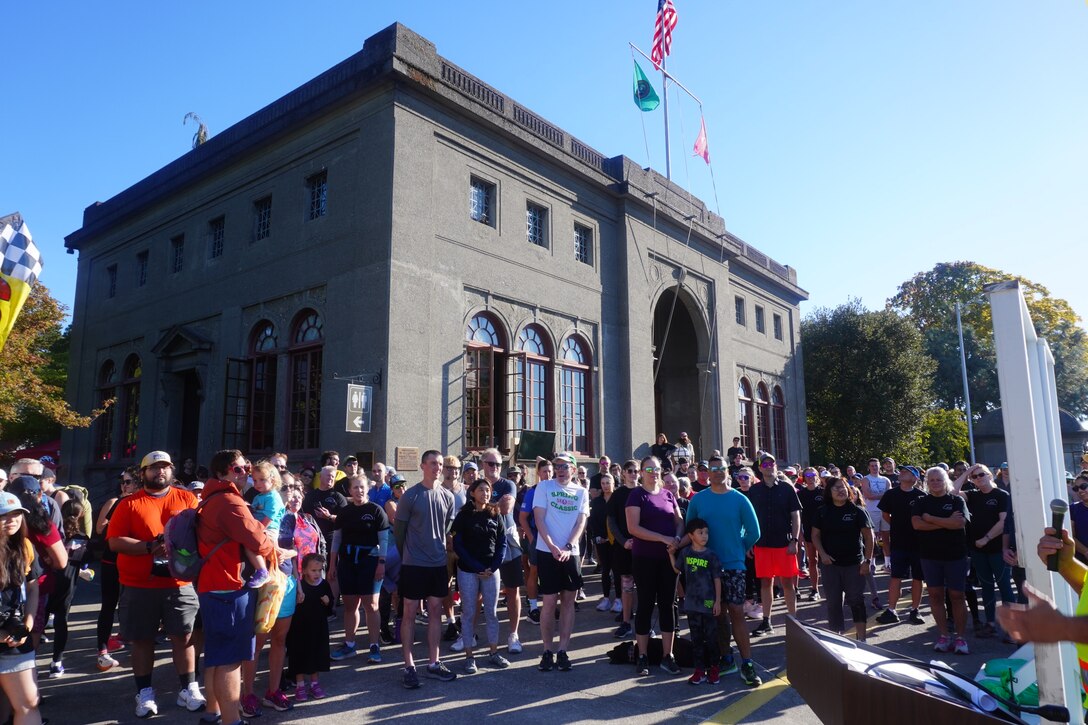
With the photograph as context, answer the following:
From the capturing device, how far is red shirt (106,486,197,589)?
5879mm

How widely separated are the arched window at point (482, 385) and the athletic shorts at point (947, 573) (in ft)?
32.6

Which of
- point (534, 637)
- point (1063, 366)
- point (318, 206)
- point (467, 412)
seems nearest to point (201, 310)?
point (318, 206)

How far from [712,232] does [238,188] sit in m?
15.3

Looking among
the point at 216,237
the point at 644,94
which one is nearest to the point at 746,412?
the point at 644,94

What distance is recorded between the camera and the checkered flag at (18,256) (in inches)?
343

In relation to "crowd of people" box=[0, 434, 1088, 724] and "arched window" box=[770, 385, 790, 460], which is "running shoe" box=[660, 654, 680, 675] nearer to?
"crowd of people" box=[0, 434, 1088, 724]

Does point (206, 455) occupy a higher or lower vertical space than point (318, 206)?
lower

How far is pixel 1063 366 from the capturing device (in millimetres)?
46688

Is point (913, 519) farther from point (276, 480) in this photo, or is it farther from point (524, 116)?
point (524, 116)

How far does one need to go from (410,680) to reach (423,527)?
4.36 ft

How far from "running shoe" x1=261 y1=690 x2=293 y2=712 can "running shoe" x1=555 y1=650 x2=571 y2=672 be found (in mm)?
2490

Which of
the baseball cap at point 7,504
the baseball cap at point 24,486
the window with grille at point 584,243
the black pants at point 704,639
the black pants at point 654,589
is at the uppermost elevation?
the window with grille at point 584,243

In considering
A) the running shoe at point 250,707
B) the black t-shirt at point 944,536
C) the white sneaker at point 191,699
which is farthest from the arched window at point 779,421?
the white sneaker at point 191,699

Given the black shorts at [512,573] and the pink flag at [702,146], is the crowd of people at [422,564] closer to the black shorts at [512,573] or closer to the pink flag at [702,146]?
the black shorts at [512,573]
